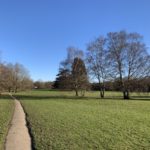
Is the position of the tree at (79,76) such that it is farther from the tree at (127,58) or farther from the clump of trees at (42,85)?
the clump of trees at (42,85)

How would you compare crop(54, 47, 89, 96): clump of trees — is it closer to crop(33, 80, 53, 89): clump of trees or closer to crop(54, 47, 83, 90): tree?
crop(54, 47, 83, 90): tree

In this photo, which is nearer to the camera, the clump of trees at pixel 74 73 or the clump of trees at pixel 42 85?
the clump of trees at pixel 74 73

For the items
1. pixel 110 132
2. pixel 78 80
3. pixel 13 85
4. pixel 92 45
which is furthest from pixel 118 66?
pixel 13 85

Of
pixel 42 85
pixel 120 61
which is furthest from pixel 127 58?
pixel 42 85

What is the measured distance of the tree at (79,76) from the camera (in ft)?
205

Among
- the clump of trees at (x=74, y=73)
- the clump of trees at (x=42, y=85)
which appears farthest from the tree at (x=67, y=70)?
the clump of trees at (x=42, y=85)

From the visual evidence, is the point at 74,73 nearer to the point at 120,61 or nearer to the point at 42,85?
the point at 120,61

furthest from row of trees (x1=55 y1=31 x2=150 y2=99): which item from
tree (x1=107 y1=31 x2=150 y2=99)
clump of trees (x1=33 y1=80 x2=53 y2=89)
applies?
clump of trees (x1=33 y1=80 x2=53 y2=89)

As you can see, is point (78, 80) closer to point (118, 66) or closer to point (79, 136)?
point (118, 66)

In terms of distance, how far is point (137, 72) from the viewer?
52594mm

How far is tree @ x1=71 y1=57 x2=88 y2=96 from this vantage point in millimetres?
62344

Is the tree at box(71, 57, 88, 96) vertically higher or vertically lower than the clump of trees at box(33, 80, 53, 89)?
lower

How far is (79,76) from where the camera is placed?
63.6 m

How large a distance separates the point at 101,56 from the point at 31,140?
47457 mm
